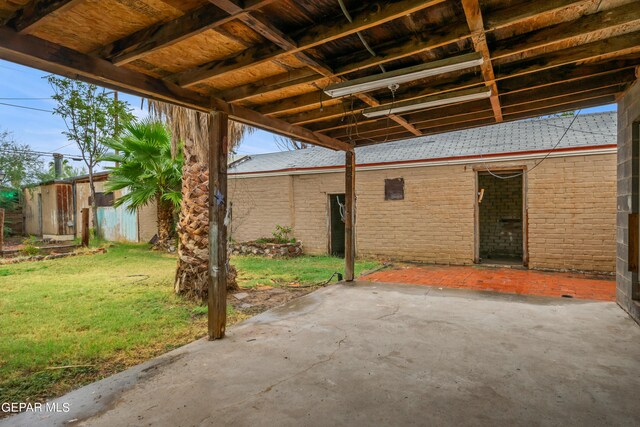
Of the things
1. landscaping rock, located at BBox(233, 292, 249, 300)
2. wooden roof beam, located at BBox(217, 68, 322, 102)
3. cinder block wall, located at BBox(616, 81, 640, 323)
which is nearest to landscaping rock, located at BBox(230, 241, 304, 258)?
landscaping rock, located at BBox(233, 292, 249, 300)

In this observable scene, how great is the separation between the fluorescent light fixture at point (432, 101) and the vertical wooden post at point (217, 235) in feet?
6.47

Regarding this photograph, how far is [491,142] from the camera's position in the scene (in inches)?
347

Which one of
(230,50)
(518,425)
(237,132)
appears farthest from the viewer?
(237,132)

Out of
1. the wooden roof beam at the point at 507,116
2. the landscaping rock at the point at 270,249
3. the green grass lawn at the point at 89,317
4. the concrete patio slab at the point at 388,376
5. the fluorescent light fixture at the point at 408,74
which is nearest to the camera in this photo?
the concrete patio slab at the point at 388,376

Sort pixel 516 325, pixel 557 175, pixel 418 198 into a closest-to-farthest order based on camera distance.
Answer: pixel 516 325
pixel 557 175
pixel 418 198

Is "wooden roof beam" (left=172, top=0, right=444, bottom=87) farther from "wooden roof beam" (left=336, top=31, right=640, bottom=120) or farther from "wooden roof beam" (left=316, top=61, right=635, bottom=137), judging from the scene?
"wooden roof beam" (left=316, top=61, right=635, bottom=137)

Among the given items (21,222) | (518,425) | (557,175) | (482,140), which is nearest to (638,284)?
(518,425)

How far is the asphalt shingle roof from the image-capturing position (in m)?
7.67

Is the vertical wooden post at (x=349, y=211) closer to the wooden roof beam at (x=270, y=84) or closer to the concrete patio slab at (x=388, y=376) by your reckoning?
the concrete patio slab at (x=388, y=376)

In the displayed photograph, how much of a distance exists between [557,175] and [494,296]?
3990 millimetres

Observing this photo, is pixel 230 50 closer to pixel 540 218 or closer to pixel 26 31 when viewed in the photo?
pixel 26 31

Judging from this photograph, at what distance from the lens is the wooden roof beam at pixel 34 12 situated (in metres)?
2.08

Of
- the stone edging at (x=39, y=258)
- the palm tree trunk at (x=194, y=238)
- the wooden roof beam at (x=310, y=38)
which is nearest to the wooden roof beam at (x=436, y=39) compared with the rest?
the wooden roof beam at (x=310, y=38)

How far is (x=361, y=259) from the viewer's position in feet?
32.3
